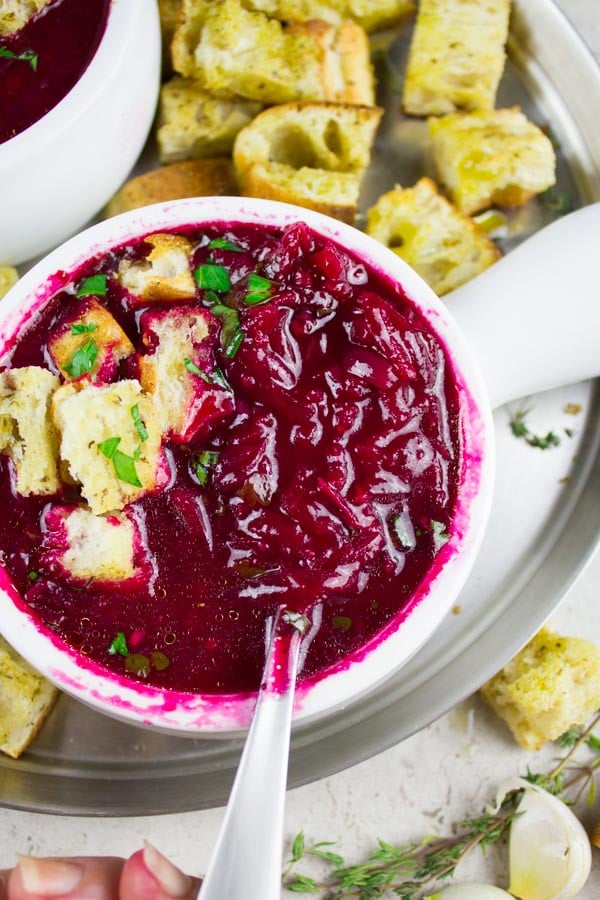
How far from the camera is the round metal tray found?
2.37 metres

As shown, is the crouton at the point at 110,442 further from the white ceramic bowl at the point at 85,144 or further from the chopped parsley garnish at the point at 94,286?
the white ceramic bowl at the point at 85,144

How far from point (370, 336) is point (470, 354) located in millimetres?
212

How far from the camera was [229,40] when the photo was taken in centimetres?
245

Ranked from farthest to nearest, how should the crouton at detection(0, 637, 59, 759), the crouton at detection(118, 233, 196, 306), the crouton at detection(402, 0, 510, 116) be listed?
1. the crouton at detection(402, 0, 510, 116)
2. the crouton at detection(0, 637, 59, 759)
3. the crouton at detection(118, 233, 196, 306)

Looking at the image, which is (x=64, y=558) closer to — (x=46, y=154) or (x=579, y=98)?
(x=46, y=154)

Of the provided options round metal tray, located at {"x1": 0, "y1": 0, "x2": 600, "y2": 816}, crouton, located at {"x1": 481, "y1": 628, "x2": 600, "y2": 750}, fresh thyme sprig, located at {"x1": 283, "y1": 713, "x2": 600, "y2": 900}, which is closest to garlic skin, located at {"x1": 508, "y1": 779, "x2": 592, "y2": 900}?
fresh thyme sprig, located at {"x1": 283, "y1": 713, "x2": 600, "y2": 900}

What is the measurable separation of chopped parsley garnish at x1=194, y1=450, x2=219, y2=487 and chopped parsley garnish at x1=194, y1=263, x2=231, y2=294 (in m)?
0.32

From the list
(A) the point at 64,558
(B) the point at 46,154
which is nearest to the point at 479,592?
(A) the point at 64,558

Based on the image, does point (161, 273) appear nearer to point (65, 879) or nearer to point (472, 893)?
point (65, 879)

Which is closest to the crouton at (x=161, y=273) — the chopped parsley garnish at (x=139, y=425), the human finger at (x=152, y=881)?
the chopped parsley garnish at (x=139, y=425)

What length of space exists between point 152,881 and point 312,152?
65.1 inches

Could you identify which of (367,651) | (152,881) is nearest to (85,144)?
(367,651)

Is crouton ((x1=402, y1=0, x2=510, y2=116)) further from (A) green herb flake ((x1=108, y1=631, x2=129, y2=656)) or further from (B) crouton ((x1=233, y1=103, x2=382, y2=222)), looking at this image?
(A) green herb flake ((x1=108, y1=631, x2=129, y2=656))

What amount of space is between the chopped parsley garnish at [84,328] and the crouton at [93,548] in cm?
32
